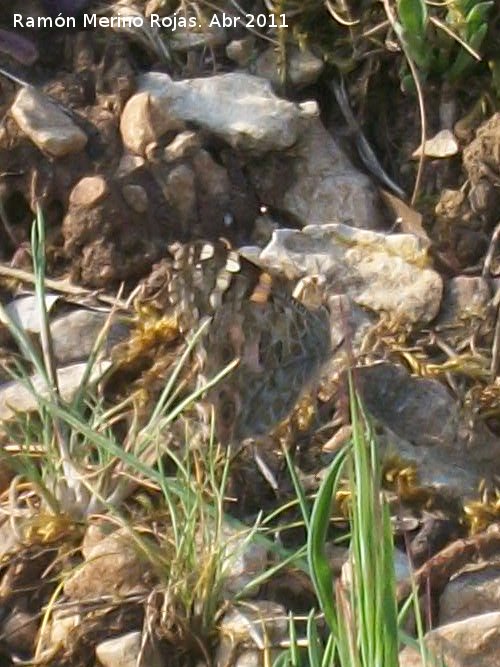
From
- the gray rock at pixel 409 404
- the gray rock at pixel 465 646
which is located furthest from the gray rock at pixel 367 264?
the gray rock at pixel 465 646

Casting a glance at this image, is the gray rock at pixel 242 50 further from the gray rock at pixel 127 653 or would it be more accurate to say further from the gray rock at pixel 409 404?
the gray rock at pixel 127 653

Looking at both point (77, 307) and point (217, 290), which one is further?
point (77, 307)

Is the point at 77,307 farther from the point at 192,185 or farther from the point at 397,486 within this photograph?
the point at 397,486

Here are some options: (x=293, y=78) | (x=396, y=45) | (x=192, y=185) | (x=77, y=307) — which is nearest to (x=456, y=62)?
(x=396, y=45)

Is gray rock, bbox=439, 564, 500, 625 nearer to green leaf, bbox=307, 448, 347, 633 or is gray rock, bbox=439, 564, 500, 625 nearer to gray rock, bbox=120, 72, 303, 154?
green leaf, bbox=307, 448, 347, 633

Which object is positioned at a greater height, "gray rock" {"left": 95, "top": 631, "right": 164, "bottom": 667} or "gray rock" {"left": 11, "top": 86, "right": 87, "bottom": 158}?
"gray rock" {"left": 11, "top": 86, "right": 87, "bottom": 158}

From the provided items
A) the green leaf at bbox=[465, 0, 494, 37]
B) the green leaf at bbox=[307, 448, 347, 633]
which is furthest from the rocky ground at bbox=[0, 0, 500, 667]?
the green leaf at bbox=[307, 448, 347, 633]
